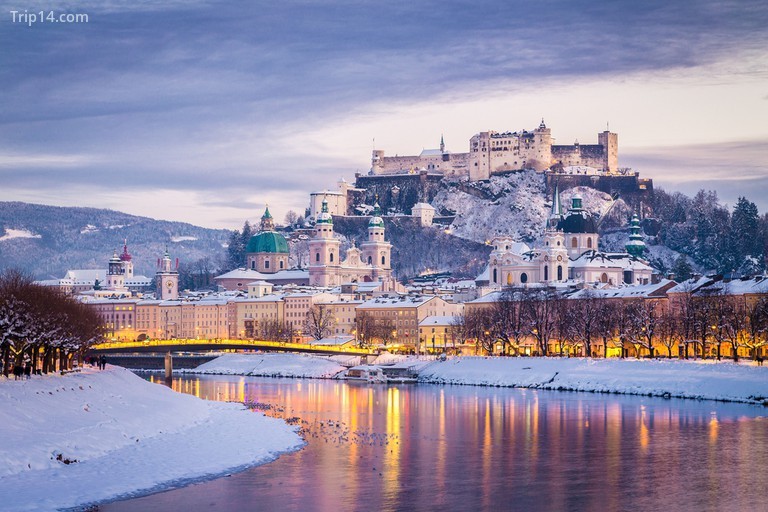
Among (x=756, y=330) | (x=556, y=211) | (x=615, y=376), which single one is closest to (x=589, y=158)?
(x=556, y=211)

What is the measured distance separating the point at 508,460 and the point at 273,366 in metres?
66.8

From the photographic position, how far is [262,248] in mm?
196625

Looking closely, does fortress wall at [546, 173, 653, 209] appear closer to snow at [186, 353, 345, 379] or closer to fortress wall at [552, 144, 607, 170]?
fortress wall at [552, 144, 607, 170]

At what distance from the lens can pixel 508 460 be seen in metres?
42.2

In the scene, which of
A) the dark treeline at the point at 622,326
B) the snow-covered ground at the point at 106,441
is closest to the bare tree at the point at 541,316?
the dark treeline at the point at 622,326

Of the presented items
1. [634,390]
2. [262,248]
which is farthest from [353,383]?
[262,248]

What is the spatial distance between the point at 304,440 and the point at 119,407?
719 centimetres

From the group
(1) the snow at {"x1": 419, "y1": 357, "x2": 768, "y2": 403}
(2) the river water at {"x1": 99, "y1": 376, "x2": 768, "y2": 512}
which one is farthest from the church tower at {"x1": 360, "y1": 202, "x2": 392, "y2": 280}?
(2) the river water at {"x1": 99, "y1": 376, "x2": 768, "y2": 512}

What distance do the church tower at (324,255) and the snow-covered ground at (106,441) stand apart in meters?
125

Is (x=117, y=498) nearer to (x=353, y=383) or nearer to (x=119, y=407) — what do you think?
(x=119, y=407)

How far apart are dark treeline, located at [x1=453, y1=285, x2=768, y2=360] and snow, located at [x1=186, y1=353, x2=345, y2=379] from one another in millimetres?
13251

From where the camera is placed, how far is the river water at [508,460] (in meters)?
33.7

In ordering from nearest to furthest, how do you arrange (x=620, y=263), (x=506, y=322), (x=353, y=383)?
1. (x=353, y=383)
2. (x=506, y=322)
3. (x=620, y=263)

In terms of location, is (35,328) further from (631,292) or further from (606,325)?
(631,292)
